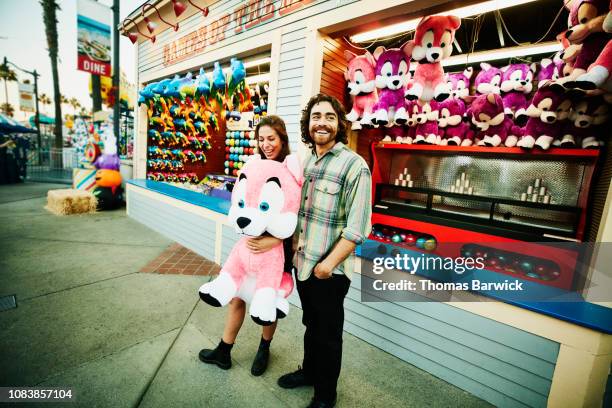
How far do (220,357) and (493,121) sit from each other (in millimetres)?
3393

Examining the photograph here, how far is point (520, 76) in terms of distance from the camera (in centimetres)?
258

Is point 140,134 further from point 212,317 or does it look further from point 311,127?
point 311,127

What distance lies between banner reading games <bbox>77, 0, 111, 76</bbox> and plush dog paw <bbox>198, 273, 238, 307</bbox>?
352 inches

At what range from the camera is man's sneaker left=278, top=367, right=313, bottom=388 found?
75.1 inches

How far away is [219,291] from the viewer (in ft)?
5.36

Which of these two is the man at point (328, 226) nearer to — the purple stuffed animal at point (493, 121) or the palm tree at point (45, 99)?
the purple stuffed animal at point (493, 121)

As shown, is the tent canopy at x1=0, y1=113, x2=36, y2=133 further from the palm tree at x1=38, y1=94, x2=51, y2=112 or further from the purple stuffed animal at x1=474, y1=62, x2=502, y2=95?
the palm tree at x1=38, y1=94, x2=51, y2=112

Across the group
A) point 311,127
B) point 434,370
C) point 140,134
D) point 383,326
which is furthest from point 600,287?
point 140,134

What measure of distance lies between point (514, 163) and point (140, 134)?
24.9ft

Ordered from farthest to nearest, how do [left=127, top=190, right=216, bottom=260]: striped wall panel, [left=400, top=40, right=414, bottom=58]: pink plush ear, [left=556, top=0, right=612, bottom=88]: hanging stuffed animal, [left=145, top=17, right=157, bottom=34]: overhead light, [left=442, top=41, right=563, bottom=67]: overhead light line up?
[left=145, top=17, right=157, bottom=34]: overhead light → [left=127, top=190, right=216, bottom=260]: striped wall panel → [left=442, top=41, right=563, bottom=67]: overhead light → [left=400, top=40, right=414, bottom=58]: pink plush ear → [left=556, top=0, right=612, bottom=88]: hanging stuffed animal

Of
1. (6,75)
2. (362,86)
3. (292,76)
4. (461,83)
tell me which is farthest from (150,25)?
(6,75)

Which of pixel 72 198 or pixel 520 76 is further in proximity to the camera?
pixel 72 198

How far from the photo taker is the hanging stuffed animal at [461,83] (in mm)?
3010

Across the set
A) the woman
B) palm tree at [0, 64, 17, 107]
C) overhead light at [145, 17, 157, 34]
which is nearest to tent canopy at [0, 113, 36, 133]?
overhead light at [145, 17, 157, 34]
